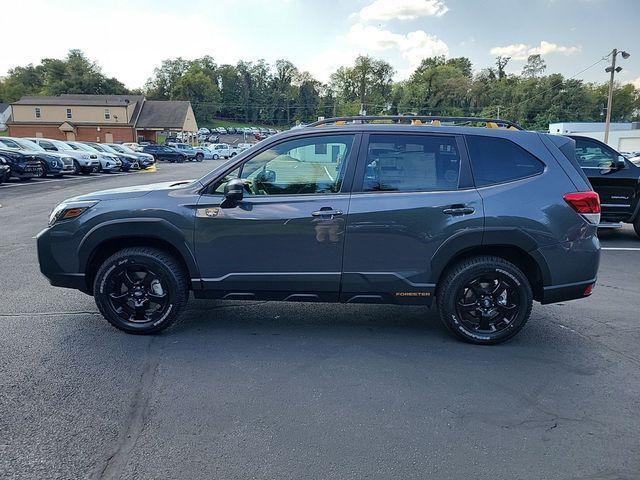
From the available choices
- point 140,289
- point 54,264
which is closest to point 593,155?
point 140,289

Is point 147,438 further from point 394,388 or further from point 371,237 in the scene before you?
point 371,237

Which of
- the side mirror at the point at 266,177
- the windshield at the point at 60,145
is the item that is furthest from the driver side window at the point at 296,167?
the windshield at the point at 60,145

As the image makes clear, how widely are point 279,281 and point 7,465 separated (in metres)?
2.30

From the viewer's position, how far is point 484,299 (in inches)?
166

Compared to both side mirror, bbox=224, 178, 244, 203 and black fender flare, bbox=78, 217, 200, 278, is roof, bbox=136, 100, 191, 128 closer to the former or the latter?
black fender flare, bbox=78, 217, 200, 278

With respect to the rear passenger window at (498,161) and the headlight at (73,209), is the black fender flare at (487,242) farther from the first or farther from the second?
the headlight at (73,209)

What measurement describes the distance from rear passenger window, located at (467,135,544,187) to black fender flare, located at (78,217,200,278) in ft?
8.80

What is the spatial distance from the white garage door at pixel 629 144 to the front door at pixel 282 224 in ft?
195

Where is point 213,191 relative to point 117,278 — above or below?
above

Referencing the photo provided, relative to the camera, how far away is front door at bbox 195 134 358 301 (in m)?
4.09

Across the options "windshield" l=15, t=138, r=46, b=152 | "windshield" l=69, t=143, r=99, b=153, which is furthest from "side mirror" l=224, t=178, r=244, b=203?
"windshield" l=69, t=143, r=99, b=153

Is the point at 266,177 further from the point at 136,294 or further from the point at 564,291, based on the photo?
the point at 564,291

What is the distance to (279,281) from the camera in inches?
166

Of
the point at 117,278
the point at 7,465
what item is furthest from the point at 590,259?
the point at 7,465
